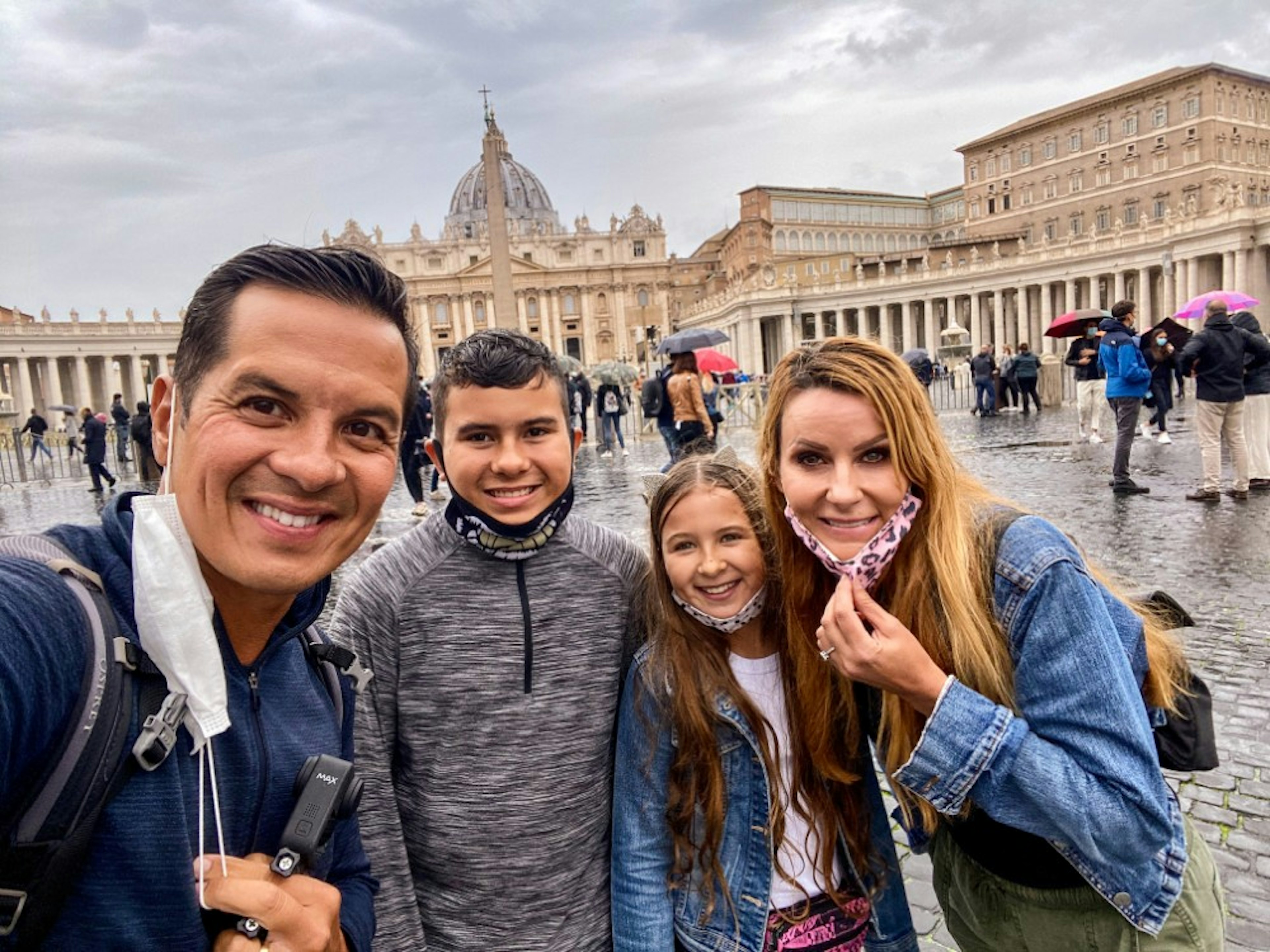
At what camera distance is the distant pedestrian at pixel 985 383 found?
19578mm

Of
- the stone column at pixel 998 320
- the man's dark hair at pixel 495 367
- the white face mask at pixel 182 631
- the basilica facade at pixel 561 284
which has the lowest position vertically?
the white face mask at pixel 182 631

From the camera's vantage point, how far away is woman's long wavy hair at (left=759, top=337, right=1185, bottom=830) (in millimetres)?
1402

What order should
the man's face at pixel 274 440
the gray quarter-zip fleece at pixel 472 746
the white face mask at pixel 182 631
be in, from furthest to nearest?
1. the gray quarter-zip fleece at pixel 472 746
2. the man's face at pixel 274 440
3. the white face mask at pixel 182 631

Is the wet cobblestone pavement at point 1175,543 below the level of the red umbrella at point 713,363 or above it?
below

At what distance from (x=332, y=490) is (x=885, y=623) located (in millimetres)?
924

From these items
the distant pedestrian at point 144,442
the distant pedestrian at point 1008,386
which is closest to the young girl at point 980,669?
the distant pedestrian at point 144,442

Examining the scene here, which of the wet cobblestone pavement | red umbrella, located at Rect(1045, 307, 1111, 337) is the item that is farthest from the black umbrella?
red umbrella, located at Rect(1045, 307, 1111, 337)

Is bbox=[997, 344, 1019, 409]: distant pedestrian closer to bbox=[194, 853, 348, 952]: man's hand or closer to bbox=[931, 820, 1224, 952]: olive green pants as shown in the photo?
bbox=[931, 820, 1224, 952]: olive green pants

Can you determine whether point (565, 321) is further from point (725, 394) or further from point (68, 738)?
point (68, 738)

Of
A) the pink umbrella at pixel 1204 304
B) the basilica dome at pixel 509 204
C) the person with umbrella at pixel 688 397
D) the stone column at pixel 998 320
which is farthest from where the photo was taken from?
the basilica dome at pixel 509 204

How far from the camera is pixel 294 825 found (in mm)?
1070

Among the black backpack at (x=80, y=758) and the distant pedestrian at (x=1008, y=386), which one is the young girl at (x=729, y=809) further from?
the distant pedestrian at (x=1008, y=386)

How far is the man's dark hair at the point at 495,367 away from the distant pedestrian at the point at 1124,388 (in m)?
8.82

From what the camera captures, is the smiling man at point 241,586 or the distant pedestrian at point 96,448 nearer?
the smiling man at point 241,586
